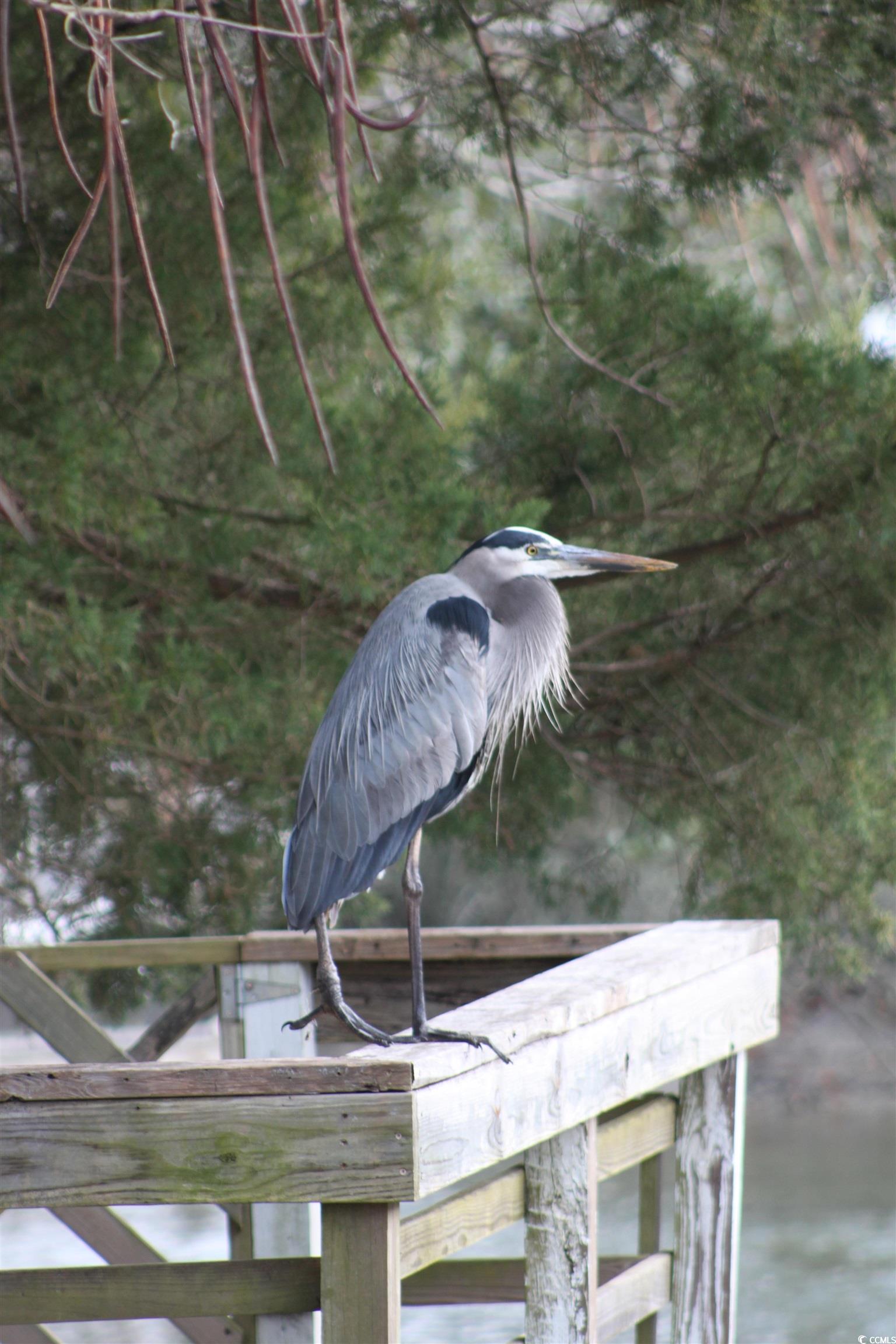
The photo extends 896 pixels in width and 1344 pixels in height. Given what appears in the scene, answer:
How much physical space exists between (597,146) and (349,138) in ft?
7.84

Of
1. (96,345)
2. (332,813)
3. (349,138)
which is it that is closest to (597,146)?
(349,138)

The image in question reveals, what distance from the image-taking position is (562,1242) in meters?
2.09

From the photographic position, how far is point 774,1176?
743cm

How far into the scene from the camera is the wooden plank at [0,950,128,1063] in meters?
2.77

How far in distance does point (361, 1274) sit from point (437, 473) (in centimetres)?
207

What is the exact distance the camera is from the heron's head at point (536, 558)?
2309 millimetres

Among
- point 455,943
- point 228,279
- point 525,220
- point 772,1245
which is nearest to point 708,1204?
point 455,943

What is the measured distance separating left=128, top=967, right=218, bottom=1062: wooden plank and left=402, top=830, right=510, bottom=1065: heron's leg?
105cm

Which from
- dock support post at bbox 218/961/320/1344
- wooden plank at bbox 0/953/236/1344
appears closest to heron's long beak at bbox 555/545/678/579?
dock support post at bbox 218/961/320/1344

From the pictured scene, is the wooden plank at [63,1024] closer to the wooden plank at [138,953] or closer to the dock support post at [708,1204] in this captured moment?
the wooden plank at [138,953]

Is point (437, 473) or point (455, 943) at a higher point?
point (437, 473)

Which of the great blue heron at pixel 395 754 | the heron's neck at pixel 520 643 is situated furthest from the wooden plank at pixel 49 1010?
the heron's neck at pixel 520 643

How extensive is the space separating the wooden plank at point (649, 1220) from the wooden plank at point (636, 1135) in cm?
15

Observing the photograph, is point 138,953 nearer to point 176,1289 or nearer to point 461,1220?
point 461,1220
